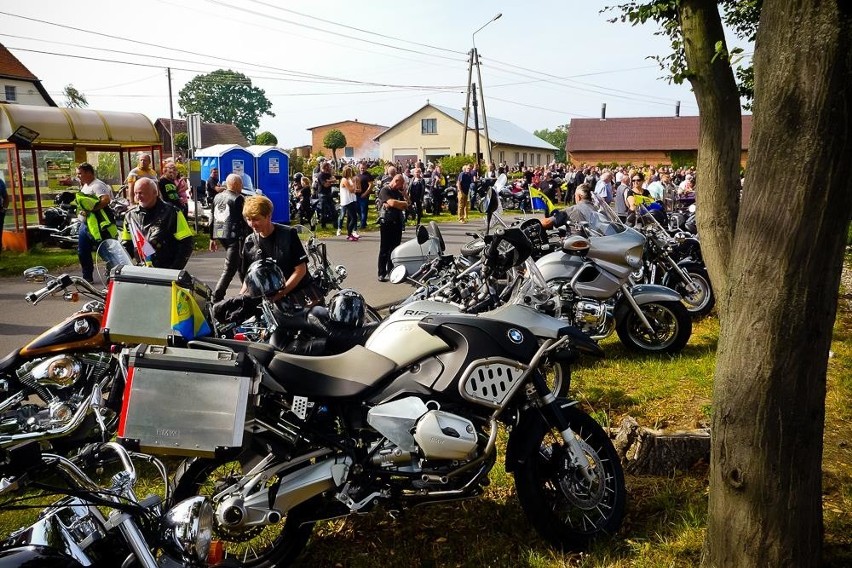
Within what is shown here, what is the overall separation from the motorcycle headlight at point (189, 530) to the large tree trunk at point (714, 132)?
5136 mm

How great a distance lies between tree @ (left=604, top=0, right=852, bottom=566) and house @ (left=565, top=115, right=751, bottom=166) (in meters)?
58.8

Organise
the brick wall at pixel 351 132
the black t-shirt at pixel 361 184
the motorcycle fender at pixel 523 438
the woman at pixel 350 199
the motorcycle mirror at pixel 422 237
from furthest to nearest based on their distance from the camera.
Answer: the brick wall at pixel 351 132
the black t-shirt at pixel 361 184
the woman at pixel 350 199
the motorcycle mirror at pixel 422 237
the motorcycle fender at pixel 523 438

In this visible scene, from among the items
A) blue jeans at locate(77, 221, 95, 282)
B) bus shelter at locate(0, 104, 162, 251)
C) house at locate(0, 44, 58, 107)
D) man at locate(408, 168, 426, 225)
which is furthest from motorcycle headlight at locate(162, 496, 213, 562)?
house at locate(0, 44, 58, 107)

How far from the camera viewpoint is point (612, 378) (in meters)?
6.04

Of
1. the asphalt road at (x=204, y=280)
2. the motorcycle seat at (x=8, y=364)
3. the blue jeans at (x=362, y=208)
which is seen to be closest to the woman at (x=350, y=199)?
the asphalt road at (x=204, y=280)

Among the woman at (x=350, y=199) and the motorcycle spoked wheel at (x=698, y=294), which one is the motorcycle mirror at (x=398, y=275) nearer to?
the motorcycle spoked wheel at (x=698, y=294)

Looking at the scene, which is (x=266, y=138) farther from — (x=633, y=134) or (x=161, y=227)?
(x=161, y=227)

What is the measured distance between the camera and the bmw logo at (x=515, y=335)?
3.36 m

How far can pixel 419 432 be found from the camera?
10.2 feet

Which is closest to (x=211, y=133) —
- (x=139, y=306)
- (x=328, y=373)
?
(x=139, y=306)

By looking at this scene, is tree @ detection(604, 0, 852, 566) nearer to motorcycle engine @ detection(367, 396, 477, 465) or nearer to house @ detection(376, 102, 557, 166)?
motorcycle engine @ detection(367, 396, 477, 465)

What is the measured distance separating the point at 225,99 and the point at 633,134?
193 ft

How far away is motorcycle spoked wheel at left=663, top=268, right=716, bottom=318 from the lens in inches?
321

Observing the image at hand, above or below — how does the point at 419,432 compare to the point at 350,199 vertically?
below
